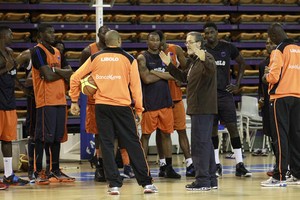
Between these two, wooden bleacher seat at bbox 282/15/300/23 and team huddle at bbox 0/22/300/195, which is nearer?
team huddle at bbox 0/22/300/195

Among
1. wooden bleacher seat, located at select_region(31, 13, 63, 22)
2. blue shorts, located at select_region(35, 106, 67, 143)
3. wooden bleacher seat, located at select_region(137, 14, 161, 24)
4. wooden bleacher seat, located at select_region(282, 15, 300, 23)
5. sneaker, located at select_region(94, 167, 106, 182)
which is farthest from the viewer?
wooden bleacher seat, located at select_region(282, 15, 300, 23)

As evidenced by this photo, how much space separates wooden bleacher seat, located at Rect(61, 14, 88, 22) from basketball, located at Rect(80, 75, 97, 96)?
9875 mm

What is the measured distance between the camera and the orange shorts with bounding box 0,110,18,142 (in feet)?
33.2

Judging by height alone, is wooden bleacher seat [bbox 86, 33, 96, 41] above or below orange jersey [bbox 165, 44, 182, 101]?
above

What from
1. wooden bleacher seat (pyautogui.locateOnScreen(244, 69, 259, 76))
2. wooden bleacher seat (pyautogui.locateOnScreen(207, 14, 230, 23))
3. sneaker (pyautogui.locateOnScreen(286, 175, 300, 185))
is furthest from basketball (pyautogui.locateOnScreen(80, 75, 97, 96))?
wooden bleacher seat (pyautogui.locateOnScreen(207, 14, 230, 23))

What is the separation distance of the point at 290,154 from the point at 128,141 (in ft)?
7.75

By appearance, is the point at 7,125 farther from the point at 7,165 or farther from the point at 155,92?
the point at 155,92

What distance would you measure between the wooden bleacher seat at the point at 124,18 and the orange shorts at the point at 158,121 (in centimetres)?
833

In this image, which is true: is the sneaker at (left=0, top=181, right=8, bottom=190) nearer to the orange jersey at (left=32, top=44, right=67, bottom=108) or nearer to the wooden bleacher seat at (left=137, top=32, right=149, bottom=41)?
the orange jersey at (left=32, top=44, right=67, bottom=108)

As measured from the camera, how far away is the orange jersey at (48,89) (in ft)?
34.6

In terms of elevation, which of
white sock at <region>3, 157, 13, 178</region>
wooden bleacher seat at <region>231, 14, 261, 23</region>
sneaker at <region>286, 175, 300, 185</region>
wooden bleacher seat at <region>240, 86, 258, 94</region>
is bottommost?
sneaker at <region>286, 175, 300, 185</region>

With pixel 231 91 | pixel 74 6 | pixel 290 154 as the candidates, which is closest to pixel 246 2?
pixel 74 6

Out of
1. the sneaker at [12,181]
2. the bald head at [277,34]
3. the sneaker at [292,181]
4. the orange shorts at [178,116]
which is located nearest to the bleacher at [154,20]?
the orange shorts at [178,116]

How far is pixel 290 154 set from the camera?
9.74 m
